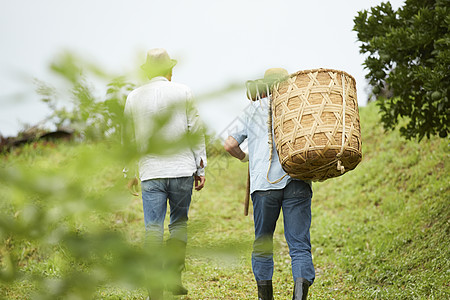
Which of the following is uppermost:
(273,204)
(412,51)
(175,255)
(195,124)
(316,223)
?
(412,51)

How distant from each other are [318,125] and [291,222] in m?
0.75

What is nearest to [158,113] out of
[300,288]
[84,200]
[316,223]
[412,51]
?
[84,200]

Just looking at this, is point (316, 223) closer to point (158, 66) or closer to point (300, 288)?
point (300, 288)

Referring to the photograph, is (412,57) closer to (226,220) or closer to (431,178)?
(431,178)

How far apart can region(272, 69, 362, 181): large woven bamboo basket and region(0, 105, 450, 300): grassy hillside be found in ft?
2.62

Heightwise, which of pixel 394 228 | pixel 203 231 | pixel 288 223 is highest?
pixel 203 231

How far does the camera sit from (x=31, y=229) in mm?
590

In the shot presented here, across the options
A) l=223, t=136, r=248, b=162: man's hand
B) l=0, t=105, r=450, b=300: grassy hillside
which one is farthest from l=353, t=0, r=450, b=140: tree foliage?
l=223, t=136, r=248, b=162: man's hand

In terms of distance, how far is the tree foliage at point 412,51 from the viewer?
3.84 m

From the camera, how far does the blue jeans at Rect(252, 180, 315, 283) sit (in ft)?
9.54

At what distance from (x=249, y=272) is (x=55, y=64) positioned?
4.85 metres

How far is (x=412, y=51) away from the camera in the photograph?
4.31 metres

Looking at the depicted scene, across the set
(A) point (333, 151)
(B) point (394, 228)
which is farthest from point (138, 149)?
(B) point (394, 228)

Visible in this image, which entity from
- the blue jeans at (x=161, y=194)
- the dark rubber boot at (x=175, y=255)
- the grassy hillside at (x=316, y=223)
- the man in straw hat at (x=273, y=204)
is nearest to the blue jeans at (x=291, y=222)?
the man in straw hat at (x=273, y=204)
